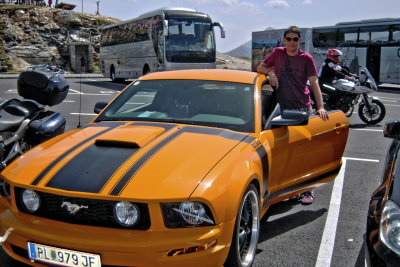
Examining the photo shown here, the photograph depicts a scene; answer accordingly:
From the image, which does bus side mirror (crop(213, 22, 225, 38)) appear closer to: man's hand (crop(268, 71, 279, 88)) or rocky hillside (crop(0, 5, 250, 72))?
man's hand (crop(268, 71, 279, 88))

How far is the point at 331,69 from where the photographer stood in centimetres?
1113

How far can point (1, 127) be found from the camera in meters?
4.80

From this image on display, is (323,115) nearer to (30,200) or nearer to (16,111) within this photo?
(30,200)

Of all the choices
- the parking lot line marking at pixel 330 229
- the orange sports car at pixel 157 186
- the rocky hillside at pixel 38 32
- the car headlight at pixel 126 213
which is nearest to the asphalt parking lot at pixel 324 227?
the parking lot line marking at pixel 330 229

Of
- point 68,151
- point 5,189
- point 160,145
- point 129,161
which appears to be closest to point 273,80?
point 160,145

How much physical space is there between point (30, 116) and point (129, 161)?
2.75 meters

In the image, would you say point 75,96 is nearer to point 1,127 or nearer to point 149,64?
point 149,64

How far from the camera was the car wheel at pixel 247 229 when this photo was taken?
2996 mm

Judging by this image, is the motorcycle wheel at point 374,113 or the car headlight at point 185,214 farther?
the motorcycle wheel at point 374,113

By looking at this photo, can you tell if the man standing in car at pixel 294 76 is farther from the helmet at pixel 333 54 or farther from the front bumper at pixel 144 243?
the helmet at pixel 333 54

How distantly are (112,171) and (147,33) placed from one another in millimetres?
21111

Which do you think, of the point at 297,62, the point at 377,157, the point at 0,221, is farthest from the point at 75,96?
the point at 0,221

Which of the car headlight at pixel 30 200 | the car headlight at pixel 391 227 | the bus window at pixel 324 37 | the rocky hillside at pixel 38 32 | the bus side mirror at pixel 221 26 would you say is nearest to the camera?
the car headlight at pixel 391 227

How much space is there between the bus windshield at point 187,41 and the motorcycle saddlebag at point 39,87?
15.2 metres
